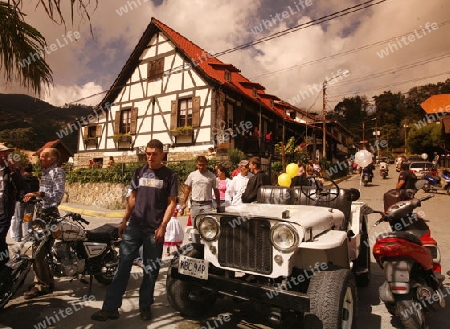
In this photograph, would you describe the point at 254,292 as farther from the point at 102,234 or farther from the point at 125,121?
the point at 125,121

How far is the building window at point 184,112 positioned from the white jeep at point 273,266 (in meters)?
14.8

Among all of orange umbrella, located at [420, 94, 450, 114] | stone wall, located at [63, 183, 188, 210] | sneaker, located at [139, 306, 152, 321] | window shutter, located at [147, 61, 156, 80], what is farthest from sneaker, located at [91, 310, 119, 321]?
orange umbrella, located at [420, 94, 450, 114]

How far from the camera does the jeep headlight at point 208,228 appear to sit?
3.07 m

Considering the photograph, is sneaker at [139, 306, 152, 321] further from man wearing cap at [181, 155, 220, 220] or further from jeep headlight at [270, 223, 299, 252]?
man wearing cap at [181, 155, 220, 220]

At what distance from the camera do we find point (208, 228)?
3.12 metres

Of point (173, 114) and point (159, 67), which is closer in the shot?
point (173, 114)

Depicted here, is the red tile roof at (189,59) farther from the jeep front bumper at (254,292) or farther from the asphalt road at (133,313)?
the jeep front bumper at (254,292)

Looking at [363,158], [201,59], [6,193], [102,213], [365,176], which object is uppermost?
[201,59]

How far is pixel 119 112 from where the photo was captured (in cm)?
2050

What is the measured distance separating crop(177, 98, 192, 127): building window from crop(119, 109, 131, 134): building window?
166 inches

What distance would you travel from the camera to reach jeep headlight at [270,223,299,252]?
104 inches

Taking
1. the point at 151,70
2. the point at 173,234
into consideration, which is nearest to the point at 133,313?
the point at 173,234

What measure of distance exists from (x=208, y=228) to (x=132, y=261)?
964 millimetres

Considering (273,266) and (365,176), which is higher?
(365,176)
